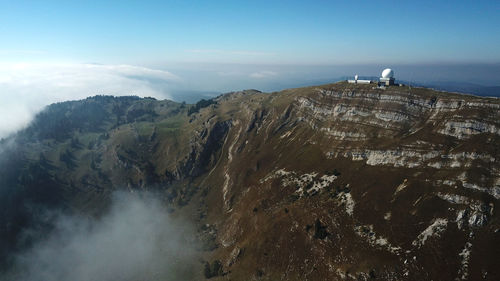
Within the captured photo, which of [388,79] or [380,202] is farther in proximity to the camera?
[388,79]

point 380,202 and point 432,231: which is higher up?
point 380,202

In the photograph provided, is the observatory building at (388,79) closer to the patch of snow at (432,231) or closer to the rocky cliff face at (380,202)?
the rocky cliff face at (380,202)

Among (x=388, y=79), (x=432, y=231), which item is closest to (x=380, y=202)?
(x=432, y=231)

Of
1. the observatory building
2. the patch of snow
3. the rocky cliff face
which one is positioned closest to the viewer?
the rocky cliff face

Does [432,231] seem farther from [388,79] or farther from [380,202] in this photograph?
[388,79]

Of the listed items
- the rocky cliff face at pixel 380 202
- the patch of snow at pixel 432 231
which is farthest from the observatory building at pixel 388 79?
the patch of snow at pixel 432 231

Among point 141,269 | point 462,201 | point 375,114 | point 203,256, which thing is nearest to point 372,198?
point 462,201

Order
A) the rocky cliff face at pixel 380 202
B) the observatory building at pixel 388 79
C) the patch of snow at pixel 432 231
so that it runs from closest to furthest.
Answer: the rocky cliff face at pixel 380 202 < the patch of snow at pixel 432 231 < the observatory building at pixel 388 79

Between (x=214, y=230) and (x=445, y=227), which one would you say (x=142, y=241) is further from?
(x=445, y=227)

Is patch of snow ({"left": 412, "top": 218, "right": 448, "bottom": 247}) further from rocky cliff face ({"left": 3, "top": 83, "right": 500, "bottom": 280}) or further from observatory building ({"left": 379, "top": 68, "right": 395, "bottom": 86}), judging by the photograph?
observatory building ({"left": 379, "top": 68, "right": 395, "bottom": 86})

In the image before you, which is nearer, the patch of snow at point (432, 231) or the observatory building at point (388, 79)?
the patch of snow at point (432, 231)

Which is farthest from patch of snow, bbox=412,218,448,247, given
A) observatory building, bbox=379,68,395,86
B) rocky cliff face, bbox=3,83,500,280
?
observatory building, bbox=379,68,395,86
